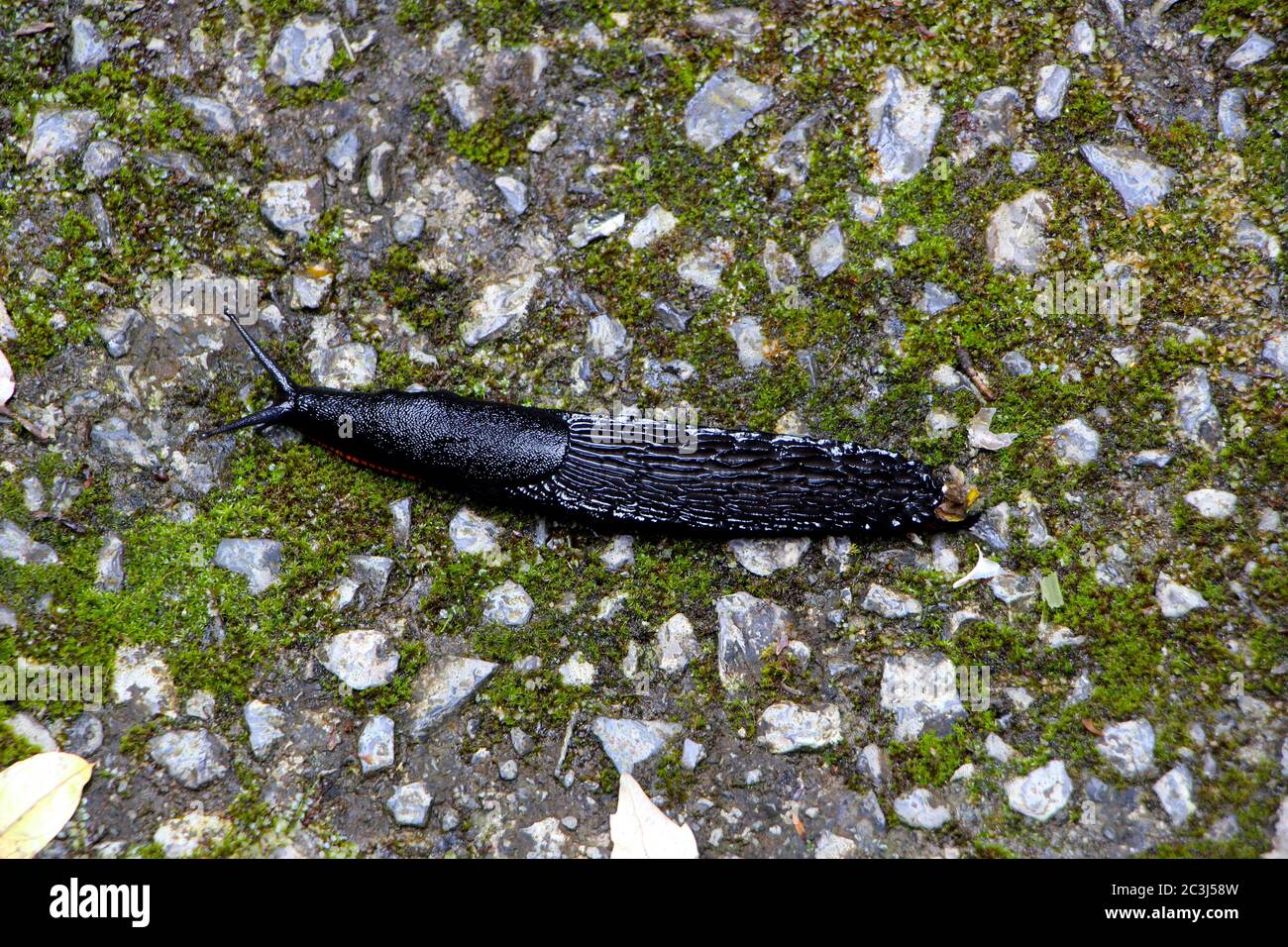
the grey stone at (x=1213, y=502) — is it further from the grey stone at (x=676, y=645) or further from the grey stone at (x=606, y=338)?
the grey stone at (x=606, y=338)

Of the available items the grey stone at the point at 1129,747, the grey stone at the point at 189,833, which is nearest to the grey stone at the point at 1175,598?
the grey stone at the point at 1129,747

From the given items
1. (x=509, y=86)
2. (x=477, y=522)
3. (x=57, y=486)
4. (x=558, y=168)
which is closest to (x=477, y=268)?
(x=558, y=168)

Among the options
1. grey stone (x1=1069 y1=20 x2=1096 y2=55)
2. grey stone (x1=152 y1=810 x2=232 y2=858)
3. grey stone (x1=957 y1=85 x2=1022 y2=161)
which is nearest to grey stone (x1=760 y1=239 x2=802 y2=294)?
grey stone (x1=957 y1=85 x2=1022 y2=161)

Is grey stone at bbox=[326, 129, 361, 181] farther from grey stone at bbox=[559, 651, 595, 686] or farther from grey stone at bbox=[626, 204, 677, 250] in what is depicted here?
grey stone at bbox=[559, 651, 595, 686]

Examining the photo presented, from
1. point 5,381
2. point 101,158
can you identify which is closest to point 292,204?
point 101,158

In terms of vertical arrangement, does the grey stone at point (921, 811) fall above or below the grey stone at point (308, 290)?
below

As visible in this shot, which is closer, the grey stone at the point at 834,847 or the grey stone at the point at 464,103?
the grey stone at the point at 834,847

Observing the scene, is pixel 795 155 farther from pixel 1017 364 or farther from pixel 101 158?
pixel 101 158
